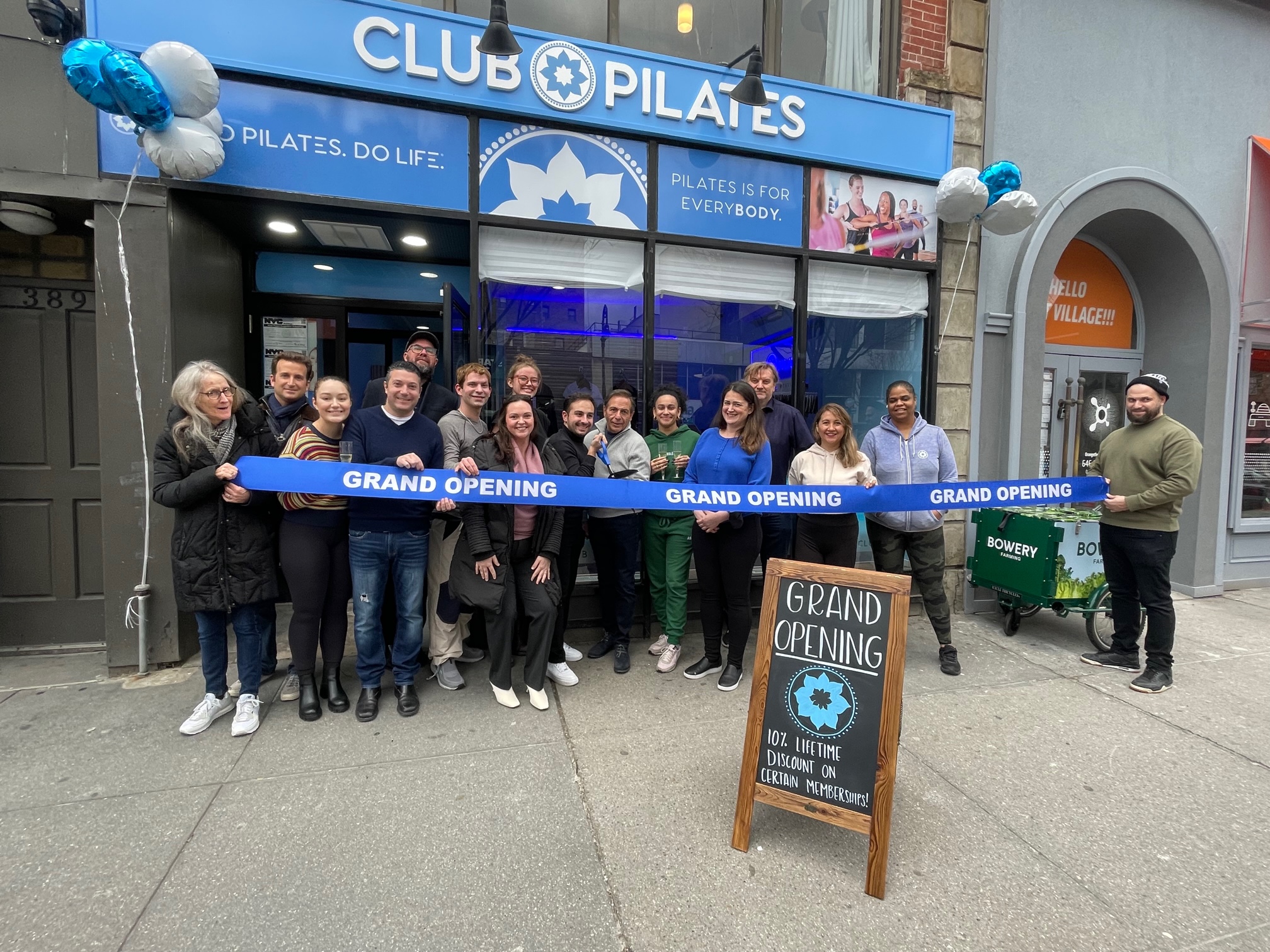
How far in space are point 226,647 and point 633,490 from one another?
255 cm

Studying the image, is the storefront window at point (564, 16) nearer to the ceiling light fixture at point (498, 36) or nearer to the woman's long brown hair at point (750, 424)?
the ceiling light fixture at point (498, 36)

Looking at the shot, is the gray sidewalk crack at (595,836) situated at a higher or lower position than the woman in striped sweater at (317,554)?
lower

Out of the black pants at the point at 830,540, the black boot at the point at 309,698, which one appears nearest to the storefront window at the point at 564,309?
the black pants at the point at 830,540

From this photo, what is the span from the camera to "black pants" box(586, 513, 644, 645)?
4352mm

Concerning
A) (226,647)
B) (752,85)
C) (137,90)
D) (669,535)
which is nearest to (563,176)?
(752,85)

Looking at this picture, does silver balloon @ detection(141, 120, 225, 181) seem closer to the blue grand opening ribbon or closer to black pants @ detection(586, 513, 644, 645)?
the blue grand opening ribbon

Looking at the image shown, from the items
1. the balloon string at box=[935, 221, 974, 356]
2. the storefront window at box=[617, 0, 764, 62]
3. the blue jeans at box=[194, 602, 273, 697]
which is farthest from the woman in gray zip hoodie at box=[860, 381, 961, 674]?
the blue jeans at box=[194, 602, 273, 697]

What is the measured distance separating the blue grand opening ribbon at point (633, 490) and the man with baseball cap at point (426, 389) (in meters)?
0.90

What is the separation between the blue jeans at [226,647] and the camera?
3.52m

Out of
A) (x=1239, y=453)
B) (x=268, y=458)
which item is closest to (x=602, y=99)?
(x=268, y=458)

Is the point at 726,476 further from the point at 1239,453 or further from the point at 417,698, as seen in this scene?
the point at 1239,453

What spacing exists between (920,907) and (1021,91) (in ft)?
22.4

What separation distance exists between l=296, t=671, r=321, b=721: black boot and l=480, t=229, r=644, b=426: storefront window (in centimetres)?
258

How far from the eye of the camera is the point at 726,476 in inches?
162
